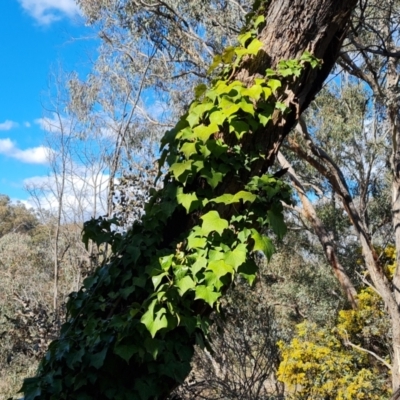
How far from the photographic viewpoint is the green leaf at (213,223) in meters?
1.55

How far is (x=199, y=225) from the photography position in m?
1.65

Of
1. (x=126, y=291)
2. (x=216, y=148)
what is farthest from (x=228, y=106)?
(x=126, y=291)

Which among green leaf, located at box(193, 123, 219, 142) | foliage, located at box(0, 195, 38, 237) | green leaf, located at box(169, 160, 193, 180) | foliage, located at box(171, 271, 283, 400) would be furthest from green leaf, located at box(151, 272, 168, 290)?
foliage, located at box(0, 195, 38, 237)

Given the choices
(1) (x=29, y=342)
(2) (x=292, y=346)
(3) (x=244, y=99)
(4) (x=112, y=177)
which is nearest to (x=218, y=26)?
(4) (x=112, y=177)

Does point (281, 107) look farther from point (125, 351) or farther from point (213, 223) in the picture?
point (125, 351)

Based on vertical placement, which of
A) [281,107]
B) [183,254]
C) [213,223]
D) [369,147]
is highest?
[369,147]

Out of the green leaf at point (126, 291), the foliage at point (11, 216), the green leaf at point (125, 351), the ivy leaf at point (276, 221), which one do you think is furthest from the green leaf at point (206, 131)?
the foliage at point (11, 216)

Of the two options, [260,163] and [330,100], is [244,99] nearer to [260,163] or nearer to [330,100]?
[260,163]

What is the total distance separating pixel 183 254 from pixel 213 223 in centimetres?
15

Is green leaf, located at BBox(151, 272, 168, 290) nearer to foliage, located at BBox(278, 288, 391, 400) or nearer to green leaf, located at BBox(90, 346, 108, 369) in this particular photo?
green leaf, located at BBox(90, 346, 108, 369)

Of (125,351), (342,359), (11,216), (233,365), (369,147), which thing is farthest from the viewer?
(11,216)

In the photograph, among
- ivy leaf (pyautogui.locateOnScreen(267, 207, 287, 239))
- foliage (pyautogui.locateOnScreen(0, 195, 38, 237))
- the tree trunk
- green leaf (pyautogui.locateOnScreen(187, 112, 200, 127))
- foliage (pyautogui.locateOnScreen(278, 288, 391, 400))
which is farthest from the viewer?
foliage (pyautogui.locateOnScreen(0, 195, 38, 237))

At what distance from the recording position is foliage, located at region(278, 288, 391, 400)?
21.6 ft

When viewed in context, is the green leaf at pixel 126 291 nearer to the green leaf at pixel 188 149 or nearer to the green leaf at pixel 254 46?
the green leaf at pixel 188 149
